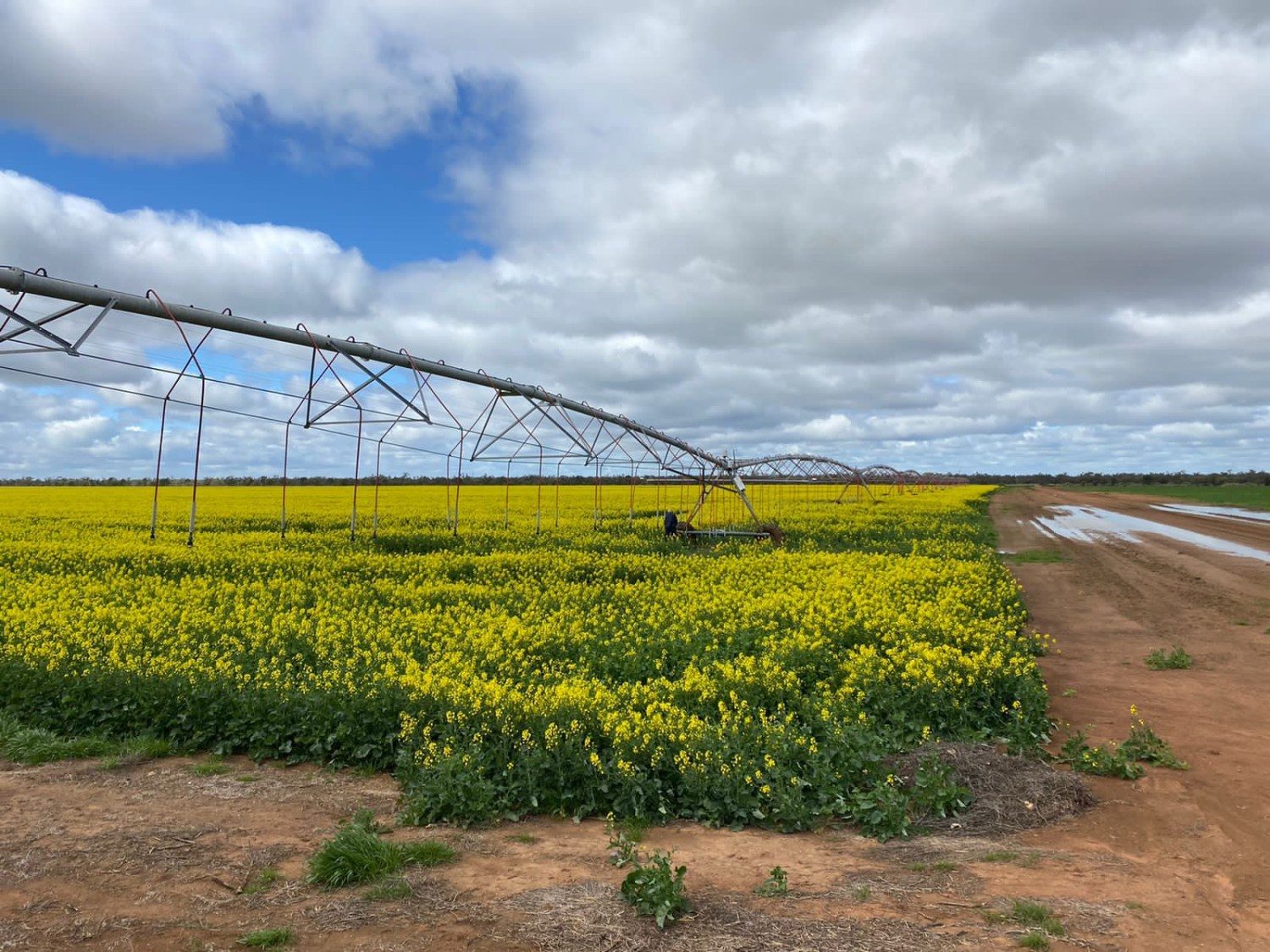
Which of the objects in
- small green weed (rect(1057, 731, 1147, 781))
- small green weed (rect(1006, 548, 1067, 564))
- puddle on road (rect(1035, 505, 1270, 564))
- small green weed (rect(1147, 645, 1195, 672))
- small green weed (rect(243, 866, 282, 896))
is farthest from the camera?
puddle on road (rect(1035, 505, 1270, 564))

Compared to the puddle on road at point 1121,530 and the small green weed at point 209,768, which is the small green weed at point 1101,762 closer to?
the small green weed at point 209,768

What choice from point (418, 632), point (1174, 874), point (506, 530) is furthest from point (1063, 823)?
point (506, 530)

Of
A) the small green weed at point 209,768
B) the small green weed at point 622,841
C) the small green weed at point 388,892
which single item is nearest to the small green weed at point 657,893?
the small green weed at point 622,841

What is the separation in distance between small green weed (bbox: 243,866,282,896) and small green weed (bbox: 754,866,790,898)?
283 centimetres

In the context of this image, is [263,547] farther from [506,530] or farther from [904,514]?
[904,514]

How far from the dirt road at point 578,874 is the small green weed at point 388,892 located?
49 mm

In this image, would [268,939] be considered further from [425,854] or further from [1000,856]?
[1000,856]

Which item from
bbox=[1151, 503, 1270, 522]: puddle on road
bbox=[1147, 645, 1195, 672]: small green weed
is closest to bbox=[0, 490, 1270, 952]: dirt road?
bbox=[1147, 645, 1195, 672]: small green weed

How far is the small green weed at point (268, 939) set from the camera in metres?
4.16

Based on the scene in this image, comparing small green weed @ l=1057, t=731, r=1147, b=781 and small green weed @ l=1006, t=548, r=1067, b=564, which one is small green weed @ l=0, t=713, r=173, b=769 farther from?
small green weed @ l=1006, t=548, r=1067, b=564

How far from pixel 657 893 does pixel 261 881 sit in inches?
92.9

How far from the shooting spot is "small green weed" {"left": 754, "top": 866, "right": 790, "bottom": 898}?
15.4ft

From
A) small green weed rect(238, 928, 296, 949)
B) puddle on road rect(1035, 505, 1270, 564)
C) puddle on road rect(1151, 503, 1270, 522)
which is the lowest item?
small green weed rect(238, 928, 296, 949)

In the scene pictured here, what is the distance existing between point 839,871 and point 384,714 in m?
4.14
